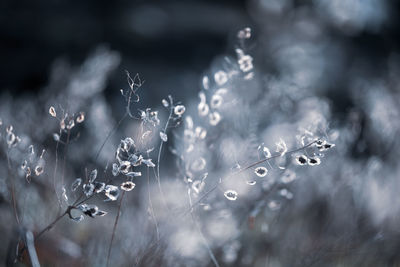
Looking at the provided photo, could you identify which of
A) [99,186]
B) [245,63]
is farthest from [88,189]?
[245,63]

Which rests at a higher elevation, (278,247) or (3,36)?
(278,247)

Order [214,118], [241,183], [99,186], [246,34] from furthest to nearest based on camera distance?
[241,183], [214,118], [246,34], [99,186]

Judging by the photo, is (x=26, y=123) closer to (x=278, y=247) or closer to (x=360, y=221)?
(x=278, y=247)

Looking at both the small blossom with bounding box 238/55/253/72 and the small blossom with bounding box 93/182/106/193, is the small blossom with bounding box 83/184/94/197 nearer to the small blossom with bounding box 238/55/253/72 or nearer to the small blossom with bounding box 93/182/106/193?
the small blossom with bounding box 93/182/106/193

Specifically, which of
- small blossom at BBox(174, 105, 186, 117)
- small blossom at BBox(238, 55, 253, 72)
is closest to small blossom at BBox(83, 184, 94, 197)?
small blossom at BBox(174, 105, 186, 117)

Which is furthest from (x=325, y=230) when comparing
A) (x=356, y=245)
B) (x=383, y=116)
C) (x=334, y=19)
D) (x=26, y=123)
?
(x=334, y=19)

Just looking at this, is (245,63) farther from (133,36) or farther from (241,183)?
(133,36)

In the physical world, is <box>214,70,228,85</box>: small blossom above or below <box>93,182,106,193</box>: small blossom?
above

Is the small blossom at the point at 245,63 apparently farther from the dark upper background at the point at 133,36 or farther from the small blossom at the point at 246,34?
the dark upper background at the point at 133,36

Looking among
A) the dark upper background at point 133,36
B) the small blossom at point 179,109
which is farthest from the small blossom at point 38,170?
the dark upper background at point 133,36

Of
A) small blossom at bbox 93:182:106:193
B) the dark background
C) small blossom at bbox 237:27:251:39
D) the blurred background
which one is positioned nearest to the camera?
small blossom at bbox 93:182:106:193

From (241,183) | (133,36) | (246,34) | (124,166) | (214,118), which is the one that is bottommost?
(133,36)
